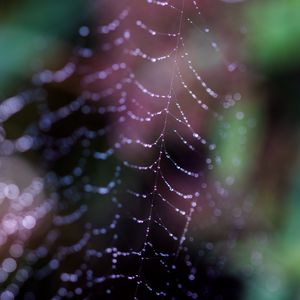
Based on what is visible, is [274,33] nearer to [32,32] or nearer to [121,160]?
[121,160]

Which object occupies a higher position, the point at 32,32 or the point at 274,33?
the point at 274,33

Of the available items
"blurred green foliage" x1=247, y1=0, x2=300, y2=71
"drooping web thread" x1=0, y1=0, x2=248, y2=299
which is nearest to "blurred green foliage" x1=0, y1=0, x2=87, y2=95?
"drooping web thread" x1=0, y1=0, x2=248, y2=299

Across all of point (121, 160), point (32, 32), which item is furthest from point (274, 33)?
point (32, 32)

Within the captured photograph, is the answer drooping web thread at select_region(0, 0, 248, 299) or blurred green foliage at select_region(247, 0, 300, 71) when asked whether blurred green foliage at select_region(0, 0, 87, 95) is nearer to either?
drooping web thread at select_region(0, 0, 248, 299)

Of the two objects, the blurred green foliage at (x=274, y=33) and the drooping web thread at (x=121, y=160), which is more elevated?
the blurred green foliage at (x=274, y=33)

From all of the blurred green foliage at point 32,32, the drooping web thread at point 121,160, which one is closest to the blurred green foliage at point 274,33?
the drooping web thread at point 121,160

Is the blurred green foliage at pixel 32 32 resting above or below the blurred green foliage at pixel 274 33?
below

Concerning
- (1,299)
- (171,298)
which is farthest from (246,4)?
(1,299)

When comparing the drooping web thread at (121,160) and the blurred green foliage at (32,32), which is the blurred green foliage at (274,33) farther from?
the blurred green foliage at (32,32)
